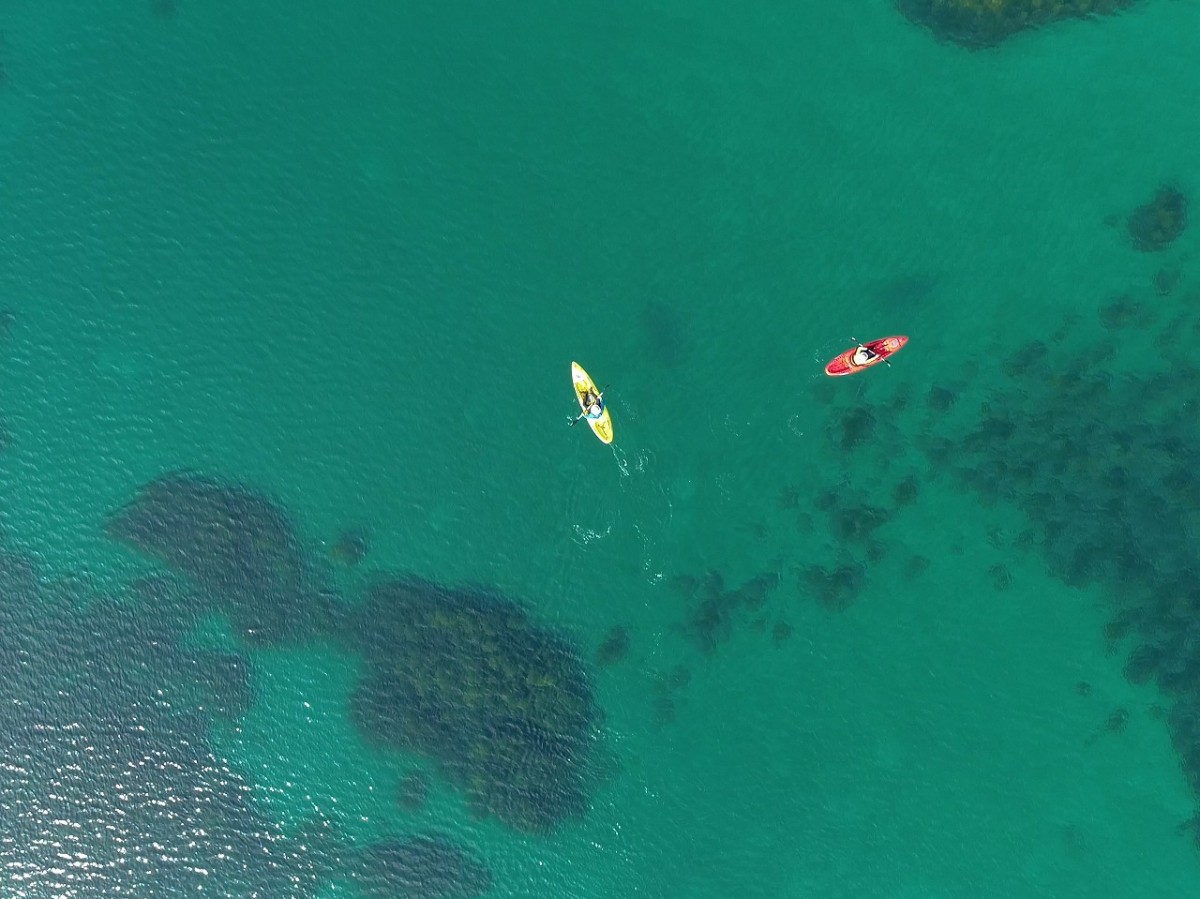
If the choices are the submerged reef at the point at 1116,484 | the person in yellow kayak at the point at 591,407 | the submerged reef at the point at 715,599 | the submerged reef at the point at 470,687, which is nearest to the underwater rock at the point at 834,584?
the submerged reef at the point at 715,599

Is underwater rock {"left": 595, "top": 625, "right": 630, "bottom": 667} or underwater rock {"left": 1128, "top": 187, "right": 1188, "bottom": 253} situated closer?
underwater rock {"left": 1128, "top": 187, "right": 1188, "bottom": 253}

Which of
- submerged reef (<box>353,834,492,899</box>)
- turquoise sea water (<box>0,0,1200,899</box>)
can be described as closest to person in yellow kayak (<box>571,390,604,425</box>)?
turquoise sea water (<box>0,0,1200,899</box>)

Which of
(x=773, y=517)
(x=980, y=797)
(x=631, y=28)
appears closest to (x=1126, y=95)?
(x=631, y=28)

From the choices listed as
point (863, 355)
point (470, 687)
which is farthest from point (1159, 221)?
point (470, 687)

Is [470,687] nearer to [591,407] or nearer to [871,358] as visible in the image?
[591,407]

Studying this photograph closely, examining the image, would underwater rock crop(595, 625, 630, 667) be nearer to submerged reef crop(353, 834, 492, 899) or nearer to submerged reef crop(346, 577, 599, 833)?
submerged reef crop(346, 577, 599, 833)
